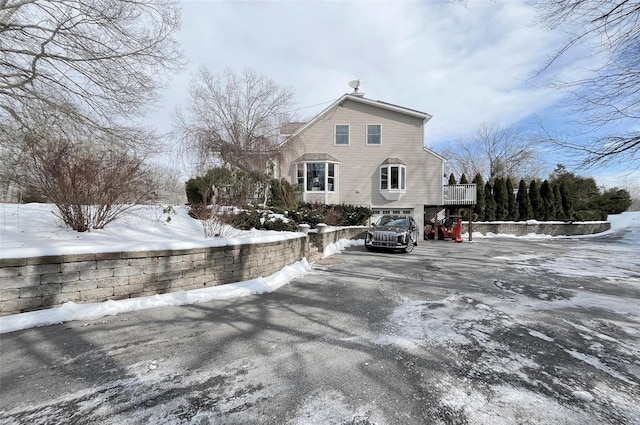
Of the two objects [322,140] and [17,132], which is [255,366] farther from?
[322,140]

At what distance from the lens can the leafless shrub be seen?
5.42m

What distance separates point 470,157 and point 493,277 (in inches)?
1409

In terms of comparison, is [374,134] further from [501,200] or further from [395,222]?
[501,200]

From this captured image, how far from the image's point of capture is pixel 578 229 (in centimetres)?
2189

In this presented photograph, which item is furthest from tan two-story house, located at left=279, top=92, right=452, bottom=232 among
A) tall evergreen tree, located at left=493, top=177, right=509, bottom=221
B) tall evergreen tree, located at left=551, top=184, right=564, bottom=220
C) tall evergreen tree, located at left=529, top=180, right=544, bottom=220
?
tall evergreen tree, located at left=551, top=184, right=564, bottom=220

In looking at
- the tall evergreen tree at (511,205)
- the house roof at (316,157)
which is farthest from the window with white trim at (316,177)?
the tall evergreen tree at (511,205)

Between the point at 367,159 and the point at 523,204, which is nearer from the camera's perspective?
the point at 367,159

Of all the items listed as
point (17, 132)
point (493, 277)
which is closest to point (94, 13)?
point (17, 132)

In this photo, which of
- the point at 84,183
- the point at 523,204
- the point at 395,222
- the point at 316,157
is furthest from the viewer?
the point at 523,204

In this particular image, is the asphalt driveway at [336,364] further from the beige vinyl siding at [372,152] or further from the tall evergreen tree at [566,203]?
the tall evergreen tree at [566,203]

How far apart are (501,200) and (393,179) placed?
9290 mm

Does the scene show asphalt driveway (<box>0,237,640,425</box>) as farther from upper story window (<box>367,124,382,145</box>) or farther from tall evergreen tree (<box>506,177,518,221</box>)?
tall evergreen tree (<box>506,177,518,221</box>)

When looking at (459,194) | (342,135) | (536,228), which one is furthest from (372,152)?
(536,228)

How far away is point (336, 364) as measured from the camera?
2830mm
